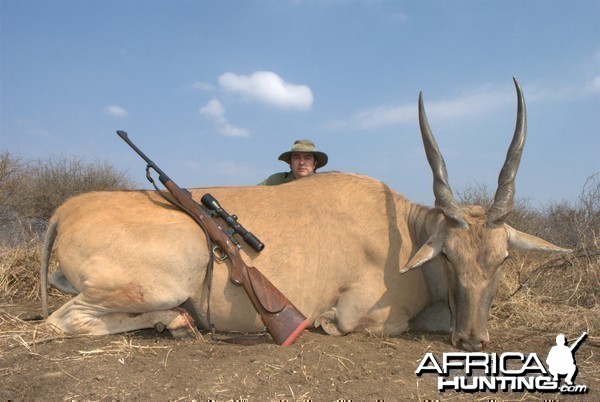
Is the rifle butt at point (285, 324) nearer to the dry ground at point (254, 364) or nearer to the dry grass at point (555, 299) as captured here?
the dry ground at point (254, 364)

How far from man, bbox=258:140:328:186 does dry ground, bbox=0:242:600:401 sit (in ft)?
12.5

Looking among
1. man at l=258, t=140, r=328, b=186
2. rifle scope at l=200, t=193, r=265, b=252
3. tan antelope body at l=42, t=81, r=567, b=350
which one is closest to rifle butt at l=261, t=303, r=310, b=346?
tan antelope body at l=42, t=81, r=567, b=350

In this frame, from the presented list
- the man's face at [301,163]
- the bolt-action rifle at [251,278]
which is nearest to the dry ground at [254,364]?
the bolt-action rifle at [251,278]

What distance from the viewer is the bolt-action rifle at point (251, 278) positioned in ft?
13.0

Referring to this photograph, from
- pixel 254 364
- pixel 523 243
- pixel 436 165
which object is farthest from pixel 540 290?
pixel 254 364

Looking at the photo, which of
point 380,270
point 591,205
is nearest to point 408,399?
point 380,270

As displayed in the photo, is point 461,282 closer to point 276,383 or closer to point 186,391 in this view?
point 276,383

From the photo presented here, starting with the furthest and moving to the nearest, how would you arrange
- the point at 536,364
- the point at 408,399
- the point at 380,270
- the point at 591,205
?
the point at 591,205 → the point at 380,270 → the point at 536,364 → the point at 408,399

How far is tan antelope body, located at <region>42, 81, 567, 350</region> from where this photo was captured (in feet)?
13.3

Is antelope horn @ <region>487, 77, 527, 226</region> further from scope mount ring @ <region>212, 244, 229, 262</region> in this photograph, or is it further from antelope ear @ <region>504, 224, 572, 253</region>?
scope mount ring @ <region>212, 244, 229, 262</region>

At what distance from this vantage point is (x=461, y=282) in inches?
155

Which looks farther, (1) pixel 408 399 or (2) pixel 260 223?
(2) pixel 260 223

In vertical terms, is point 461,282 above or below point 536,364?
above

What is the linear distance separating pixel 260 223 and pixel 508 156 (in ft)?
7.18
